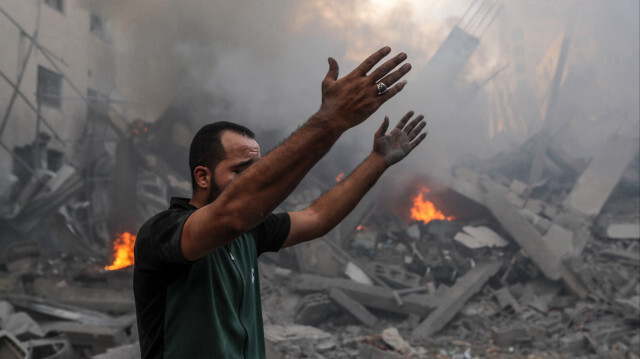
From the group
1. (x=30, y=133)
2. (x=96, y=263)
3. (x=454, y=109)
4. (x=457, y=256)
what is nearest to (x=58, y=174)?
(x=30, y=133)

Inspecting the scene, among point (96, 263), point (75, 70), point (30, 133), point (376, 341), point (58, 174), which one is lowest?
point (376, 341)

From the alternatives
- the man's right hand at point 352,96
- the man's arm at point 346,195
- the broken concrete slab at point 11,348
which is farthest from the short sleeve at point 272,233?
the broken concrete slab at point 11,348

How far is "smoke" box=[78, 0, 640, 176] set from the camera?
10.7m

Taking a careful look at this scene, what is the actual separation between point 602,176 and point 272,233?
10.6 m

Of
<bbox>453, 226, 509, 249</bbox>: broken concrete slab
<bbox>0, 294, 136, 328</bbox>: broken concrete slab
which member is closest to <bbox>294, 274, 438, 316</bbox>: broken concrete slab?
<bbox>453, 226, 509, 249</bbox>: broken concrete slab

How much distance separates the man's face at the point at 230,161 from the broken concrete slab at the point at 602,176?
32.5 ft

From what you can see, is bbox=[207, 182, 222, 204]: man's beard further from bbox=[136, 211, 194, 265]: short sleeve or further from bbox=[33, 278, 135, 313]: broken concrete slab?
bbox=[33, 278, 135, 313]: broken concrete slab

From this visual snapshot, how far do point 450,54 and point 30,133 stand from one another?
31.4ft

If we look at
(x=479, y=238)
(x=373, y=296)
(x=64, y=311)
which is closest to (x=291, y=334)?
(x=373, y=296)

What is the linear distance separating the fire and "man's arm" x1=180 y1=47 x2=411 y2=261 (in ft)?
27.2

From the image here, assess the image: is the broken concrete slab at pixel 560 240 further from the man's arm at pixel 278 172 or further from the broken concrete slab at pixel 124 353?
the man's arm at pixel 278 172

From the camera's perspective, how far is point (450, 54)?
39.4ft

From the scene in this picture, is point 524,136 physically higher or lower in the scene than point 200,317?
higher

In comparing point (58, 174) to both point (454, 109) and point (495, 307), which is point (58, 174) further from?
point (454, 109)
